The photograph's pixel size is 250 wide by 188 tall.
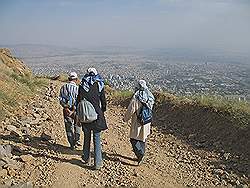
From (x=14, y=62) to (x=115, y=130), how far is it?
13.9m

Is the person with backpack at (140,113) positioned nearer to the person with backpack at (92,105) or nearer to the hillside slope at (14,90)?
the person with backpack at (92,105)

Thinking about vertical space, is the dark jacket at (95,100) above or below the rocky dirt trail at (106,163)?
above

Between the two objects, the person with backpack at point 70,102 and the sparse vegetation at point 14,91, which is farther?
the sparse vegetation at point 14,91

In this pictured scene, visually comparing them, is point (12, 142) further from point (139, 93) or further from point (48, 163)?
point (139, 93)

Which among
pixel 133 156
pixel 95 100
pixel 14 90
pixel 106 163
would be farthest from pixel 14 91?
pixel 95 100

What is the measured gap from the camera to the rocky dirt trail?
696 cm

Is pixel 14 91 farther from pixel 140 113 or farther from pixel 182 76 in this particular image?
pixel 182 76

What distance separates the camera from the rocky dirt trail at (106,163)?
6965 mm

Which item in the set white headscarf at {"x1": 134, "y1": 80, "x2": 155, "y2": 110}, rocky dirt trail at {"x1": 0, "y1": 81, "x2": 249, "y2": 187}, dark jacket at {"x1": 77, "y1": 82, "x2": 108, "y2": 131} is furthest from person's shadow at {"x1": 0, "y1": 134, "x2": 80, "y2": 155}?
white headscarf at {"x1": 134, "y1": 80, "x2": 155, "y2": 110}

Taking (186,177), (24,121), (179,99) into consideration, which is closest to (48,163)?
(186,177)

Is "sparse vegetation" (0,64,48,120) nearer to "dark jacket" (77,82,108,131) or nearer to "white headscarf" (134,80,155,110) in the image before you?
"dark jacket" (77,82,108,131)

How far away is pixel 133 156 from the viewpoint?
8.52 meters

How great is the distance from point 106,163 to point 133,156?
0.92m

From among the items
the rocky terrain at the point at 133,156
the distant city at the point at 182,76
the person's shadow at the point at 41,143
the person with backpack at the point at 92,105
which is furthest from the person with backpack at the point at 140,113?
the distant city at the point at 182,76
